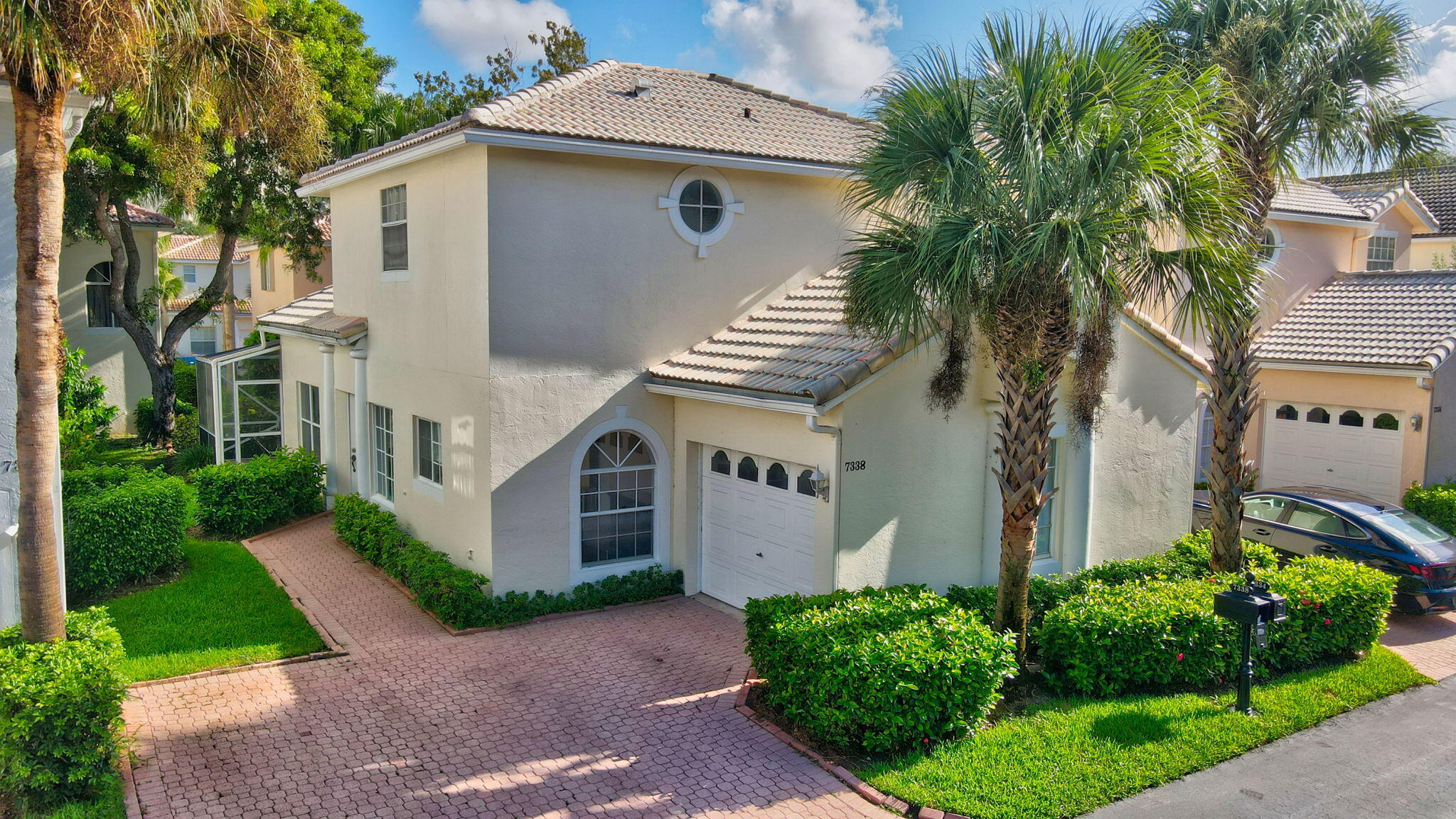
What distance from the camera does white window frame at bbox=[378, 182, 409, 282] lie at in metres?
14.9

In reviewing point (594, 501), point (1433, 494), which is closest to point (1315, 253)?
point (1433, 494)

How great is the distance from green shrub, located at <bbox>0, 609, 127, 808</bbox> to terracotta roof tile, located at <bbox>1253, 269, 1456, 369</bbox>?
19372 mm

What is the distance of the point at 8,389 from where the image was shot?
9.18 m

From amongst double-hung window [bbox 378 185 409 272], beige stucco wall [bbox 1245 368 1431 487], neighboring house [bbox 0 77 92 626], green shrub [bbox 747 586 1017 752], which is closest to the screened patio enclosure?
double-hung window [bbox 378 185 409 272]

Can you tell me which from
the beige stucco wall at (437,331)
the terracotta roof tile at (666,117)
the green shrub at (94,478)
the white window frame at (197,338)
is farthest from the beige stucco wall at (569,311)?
the white window frame at (197,338)

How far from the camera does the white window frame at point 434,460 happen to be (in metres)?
14.0

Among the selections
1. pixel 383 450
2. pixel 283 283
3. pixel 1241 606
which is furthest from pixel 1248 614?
pixel 283 283

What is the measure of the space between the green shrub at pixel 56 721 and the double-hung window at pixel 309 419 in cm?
1127

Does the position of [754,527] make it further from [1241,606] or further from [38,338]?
[38,338]

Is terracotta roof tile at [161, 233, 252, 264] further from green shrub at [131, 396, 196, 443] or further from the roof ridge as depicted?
the roof ridge

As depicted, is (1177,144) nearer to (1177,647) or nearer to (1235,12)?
(1235,12)

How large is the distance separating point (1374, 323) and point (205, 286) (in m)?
54.1

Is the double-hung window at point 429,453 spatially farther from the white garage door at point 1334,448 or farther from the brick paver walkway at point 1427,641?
the white garage door at point 1334,448

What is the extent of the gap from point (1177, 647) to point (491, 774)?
6.94 meters
